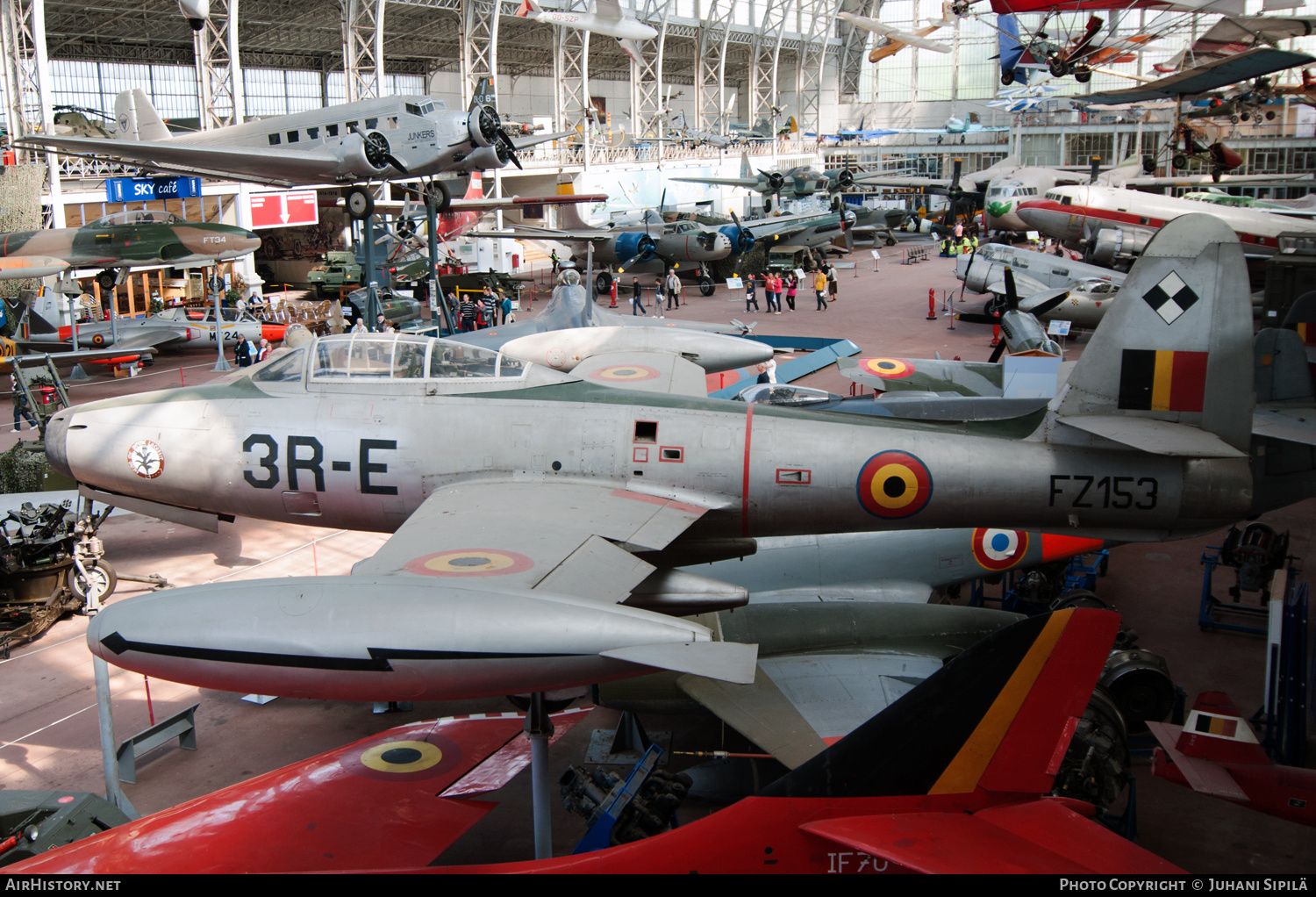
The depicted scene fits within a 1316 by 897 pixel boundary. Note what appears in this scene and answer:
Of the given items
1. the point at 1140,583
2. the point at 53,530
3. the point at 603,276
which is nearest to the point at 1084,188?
the point at 603,276

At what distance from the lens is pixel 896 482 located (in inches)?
317

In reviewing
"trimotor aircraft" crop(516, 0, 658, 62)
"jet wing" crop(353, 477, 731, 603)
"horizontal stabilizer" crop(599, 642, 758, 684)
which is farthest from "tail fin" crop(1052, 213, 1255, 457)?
"trimotor aircraft" crop(516, 0, 658, 62)

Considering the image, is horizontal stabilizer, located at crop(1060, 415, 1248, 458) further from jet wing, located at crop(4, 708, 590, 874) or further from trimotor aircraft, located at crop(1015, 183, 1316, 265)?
trimotor aircraft, located at crop(1015, 183, 1316, 265)

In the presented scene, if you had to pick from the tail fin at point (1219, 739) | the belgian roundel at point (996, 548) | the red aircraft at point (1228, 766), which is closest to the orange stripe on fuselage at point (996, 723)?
the red aircraft at point (1228, 766)

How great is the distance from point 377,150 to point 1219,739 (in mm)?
19918

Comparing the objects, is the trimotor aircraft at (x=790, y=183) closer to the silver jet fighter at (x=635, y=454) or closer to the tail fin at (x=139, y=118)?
the tail fin at (x=139, y=118)

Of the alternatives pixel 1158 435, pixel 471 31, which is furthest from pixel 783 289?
pixel 1158 435

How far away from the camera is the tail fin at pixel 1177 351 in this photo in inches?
305

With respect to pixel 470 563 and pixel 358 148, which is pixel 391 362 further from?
pixel 358 148

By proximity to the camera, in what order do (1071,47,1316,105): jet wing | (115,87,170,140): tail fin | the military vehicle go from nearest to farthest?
(1071,47,1316,105): jet wing < (115,87,170,140): tail fin < the military vehicle

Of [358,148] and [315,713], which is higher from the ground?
[358,148]

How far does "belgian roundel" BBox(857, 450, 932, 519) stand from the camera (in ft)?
26.4

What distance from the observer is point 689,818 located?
7.32 metres

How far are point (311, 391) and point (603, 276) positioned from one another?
27.4 meters
